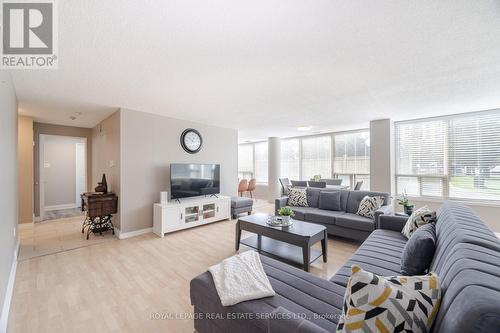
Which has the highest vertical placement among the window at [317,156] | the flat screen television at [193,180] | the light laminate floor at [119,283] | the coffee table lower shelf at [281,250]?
the window at [317,156]

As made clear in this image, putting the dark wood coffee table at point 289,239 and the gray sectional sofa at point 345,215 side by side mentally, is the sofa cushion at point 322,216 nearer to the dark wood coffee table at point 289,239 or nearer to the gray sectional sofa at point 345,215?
the gray sectional sofa at point 345,215

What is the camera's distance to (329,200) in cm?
402

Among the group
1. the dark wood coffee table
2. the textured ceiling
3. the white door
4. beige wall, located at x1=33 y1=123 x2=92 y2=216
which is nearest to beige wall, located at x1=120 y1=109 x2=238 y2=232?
the textured ceiling

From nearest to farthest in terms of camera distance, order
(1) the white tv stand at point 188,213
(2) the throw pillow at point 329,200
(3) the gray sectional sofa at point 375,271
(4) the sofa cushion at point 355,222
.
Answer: (3) the gray sectional sofa at point 375,271 < (4) the sofa cushion at point 355,222 < (1) the white tv stand at point 188,213 < (2) the throw pillow at point 329,200

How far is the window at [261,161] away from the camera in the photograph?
841cm

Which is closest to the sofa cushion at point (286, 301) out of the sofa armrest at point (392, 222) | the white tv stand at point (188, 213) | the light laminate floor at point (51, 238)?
the sofa armrest at point (392, 222)

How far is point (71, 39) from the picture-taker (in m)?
1.74

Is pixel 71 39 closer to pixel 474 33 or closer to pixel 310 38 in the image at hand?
pixel 310 38

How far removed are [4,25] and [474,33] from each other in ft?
11.9

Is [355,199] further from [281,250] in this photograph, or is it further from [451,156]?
[451,156]

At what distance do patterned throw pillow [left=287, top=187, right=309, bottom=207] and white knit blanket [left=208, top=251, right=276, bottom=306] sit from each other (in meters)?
2.75

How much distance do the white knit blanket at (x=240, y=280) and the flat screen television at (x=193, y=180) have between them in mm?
2820

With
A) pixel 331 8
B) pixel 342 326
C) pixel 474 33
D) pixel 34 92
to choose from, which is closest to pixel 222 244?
pixel 342 326

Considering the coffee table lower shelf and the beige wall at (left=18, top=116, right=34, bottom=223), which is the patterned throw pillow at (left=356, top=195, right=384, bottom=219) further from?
the beige wall at (left=18, top=116, right=34, bottom=223)
